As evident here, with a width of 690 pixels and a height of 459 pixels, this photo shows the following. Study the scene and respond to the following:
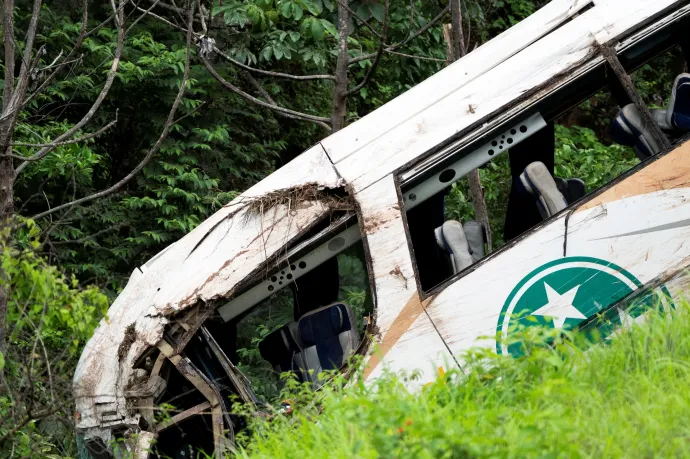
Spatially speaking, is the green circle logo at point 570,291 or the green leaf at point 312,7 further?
the green leaf at point 312,7

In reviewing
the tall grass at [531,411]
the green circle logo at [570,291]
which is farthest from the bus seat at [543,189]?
the tall grass at [531,411]

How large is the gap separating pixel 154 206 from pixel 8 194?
3.21 m

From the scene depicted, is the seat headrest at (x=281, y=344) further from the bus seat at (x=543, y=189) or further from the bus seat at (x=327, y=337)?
the bus seat at (x=543, y=189)

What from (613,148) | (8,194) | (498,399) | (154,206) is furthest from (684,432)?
(613,148)

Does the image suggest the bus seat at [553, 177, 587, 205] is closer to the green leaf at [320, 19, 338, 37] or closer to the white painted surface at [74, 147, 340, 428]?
the white painted surface at [74, 147, 340, 428]

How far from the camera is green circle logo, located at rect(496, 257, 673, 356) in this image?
4.36m

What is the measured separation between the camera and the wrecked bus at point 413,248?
14.4 ft

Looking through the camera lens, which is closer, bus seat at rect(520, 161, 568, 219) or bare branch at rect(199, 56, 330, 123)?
bus seat at rect(520, 161, 568, 219)

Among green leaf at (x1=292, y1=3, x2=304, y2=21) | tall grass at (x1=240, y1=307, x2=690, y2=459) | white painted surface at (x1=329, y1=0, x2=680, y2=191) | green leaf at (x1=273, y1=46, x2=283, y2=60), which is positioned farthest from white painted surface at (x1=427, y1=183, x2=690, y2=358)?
green leaf at (x1=273, y1=46, x2=283, y2=60)

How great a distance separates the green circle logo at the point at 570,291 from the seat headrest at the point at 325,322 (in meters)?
1.02

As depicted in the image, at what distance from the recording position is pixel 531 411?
10.3 ft

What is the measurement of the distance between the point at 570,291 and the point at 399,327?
813 millimetres

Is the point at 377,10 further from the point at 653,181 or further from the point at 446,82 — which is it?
the point at 653,181

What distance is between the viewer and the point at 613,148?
30.4ft
